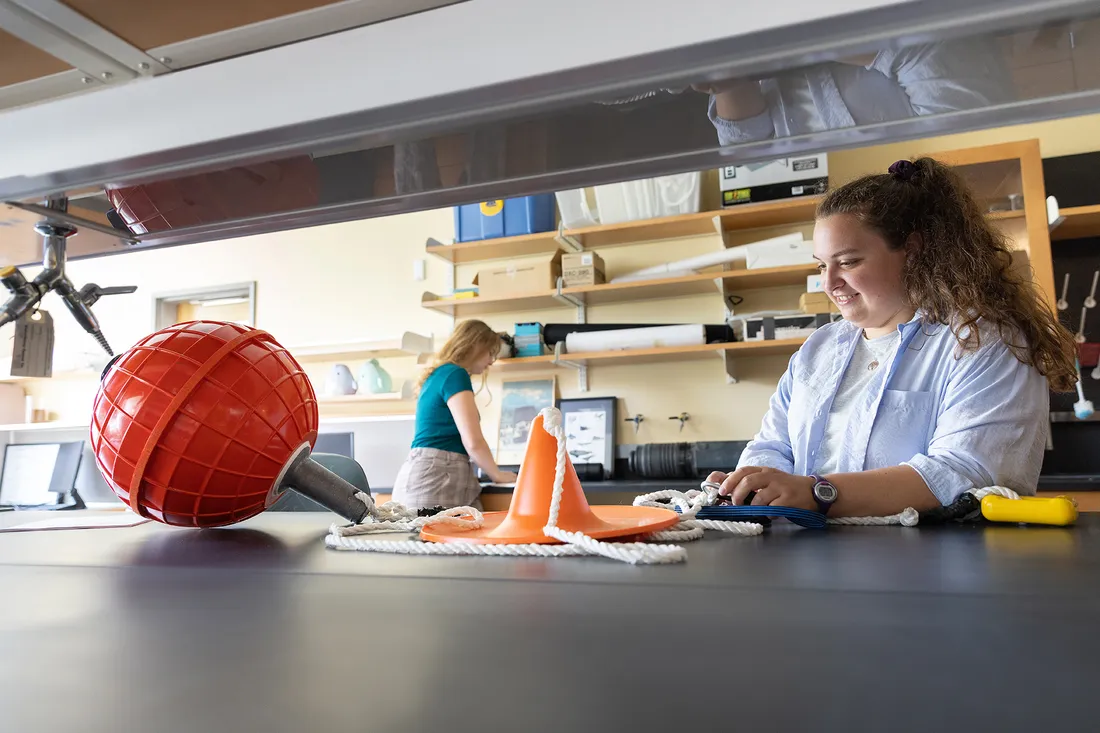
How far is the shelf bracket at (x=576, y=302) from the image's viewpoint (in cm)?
343

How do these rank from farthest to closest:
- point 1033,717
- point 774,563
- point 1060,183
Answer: point 1060,183
point 774,563
point 1033,717

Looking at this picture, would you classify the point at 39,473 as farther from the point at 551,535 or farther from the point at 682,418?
the point at 551,535

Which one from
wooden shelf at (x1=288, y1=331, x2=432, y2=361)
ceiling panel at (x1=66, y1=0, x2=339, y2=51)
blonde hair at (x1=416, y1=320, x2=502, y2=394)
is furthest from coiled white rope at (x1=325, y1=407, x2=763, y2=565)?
wooden shelf at (x1=288, y1=331, x2=432, y2=361)

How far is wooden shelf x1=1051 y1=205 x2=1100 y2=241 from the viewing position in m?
2.63

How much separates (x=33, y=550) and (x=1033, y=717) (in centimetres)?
72

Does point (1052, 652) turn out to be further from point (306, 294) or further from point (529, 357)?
point (306, 294)

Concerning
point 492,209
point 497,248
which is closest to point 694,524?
point 492,209

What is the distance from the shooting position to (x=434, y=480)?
109 inches

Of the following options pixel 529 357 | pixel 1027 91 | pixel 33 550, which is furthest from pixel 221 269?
pixel 1027 91

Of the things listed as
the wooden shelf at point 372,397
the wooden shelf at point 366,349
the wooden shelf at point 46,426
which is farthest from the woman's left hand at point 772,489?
the wooden shelf at point 46,426

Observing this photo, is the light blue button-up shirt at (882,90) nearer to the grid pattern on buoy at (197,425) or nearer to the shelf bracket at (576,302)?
the grid pattern on buoy at (197,425)

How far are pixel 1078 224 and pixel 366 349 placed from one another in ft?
10.2

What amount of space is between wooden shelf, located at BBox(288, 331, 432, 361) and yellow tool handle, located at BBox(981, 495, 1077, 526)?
10.3 feet

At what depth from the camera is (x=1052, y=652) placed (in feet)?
0.76
